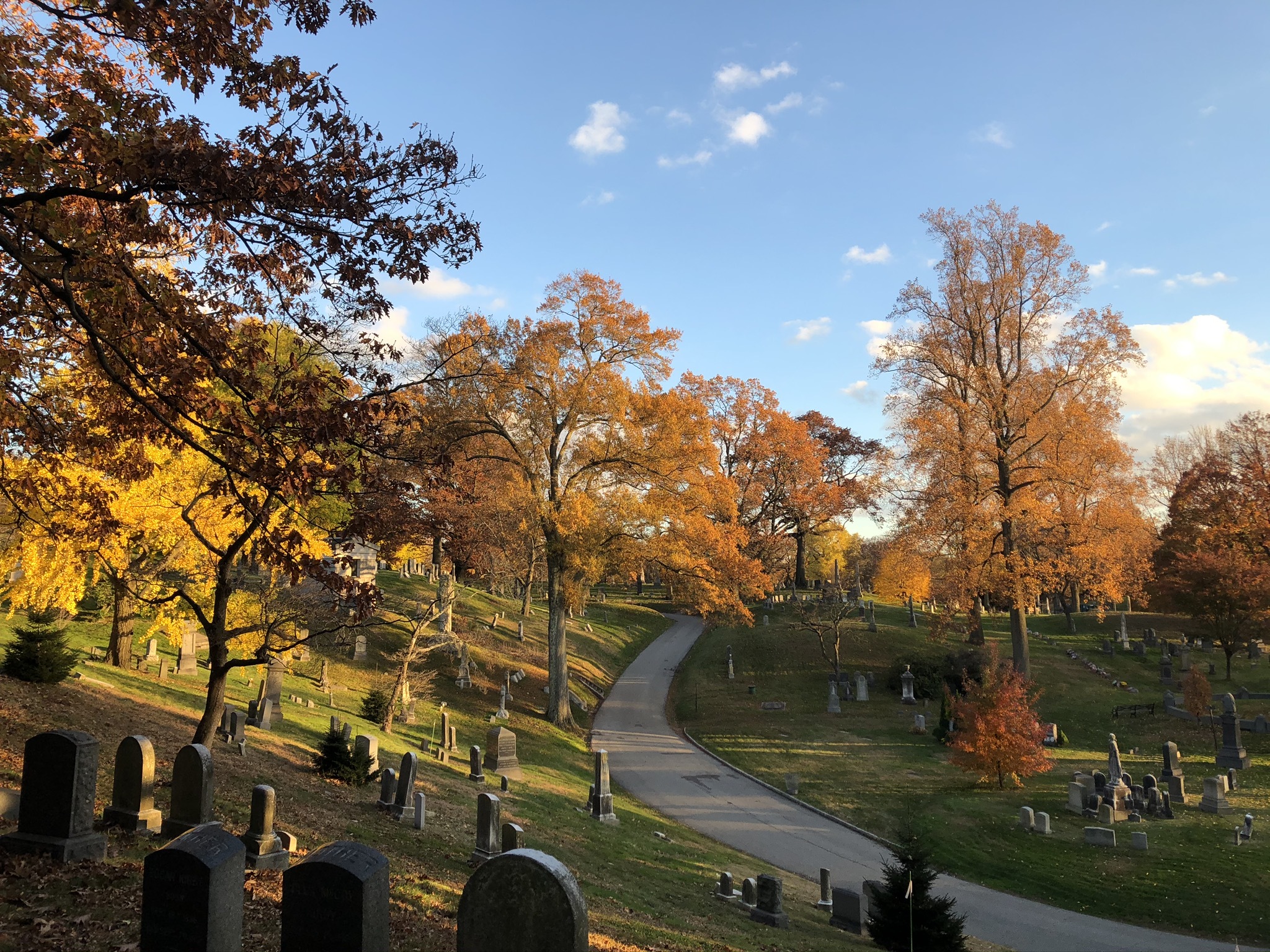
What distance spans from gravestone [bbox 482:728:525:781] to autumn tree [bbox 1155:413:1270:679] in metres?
27.4

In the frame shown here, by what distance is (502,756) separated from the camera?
18.7 m

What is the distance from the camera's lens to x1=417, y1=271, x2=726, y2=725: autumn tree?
24422 millimetres

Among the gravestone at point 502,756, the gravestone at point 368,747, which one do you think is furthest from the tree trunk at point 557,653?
the gravestone at point 368,747

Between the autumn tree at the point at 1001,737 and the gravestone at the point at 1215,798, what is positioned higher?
the autumn tree at the point at 1001,737

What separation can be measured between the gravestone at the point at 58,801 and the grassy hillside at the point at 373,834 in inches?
7.8

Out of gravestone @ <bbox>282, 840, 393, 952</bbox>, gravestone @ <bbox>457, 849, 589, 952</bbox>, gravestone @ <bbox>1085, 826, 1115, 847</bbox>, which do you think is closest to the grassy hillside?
gravestone @ <bbox>282, 840, 393, 952</bbox>

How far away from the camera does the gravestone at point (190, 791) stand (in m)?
8.29

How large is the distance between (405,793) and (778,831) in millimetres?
9517

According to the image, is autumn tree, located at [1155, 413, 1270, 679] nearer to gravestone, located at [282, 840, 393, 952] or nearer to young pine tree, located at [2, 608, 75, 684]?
gravestone, located at [282, 840, 393, 952]

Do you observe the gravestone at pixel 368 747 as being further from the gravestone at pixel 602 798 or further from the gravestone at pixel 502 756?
the gravestone at pixel 602 798

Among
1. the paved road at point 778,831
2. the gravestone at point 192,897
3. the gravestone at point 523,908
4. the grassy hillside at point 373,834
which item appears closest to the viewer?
the gravestone at point 523,908

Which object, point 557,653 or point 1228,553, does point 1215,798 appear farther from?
point 1228,553

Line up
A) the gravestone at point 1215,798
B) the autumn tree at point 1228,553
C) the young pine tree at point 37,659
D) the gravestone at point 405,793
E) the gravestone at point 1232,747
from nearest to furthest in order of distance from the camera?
1. the gravestone at point 405,793
2. the young pine tree at point 37,659
3. the gravestone at point 1215,798
4. the gravestone at point 1232,747
5. the autumn tree at point 1228,553

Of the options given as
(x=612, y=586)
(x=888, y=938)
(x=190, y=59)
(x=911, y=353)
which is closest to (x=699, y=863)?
(x=888, y=938)
